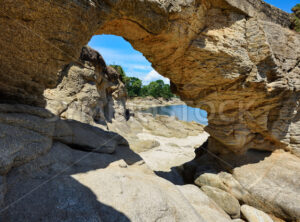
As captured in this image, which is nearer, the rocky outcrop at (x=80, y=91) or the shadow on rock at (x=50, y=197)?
the shadow on rock at (x=50, y=197)

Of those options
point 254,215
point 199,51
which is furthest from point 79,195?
point 254,215

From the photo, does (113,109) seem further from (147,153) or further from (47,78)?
(47,78)

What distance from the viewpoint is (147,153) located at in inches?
393

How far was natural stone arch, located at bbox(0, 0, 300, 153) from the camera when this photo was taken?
2.46 m

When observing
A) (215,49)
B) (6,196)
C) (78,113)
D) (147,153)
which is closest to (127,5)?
(215,49)

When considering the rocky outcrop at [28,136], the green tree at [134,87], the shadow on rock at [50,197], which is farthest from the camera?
the green tree at [134,87]

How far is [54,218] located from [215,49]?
16.7ft

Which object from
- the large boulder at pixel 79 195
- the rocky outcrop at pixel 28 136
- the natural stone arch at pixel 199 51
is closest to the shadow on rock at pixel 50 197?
the large boulder at pixel 79 195

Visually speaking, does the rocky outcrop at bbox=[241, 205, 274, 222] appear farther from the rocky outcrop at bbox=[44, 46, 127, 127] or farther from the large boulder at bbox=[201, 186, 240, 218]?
the rocky outcrop at bbox=[44, 46, 127, 127]

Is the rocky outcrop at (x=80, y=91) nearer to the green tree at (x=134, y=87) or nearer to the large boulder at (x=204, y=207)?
the large boulder at (x=204, y=207)

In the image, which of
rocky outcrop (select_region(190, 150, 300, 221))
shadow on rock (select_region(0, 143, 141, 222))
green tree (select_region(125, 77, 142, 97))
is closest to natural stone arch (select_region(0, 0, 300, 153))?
rocky outcrop (select_region(190, 150, 300, 221))

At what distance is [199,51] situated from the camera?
441 cm

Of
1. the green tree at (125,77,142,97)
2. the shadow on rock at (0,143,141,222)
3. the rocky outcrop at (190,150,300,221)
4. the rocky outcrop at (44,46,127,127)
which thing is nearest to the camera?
the shadow on rock at (0,143,141,222)

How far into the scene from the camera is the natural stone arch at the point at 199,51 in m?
2.46
